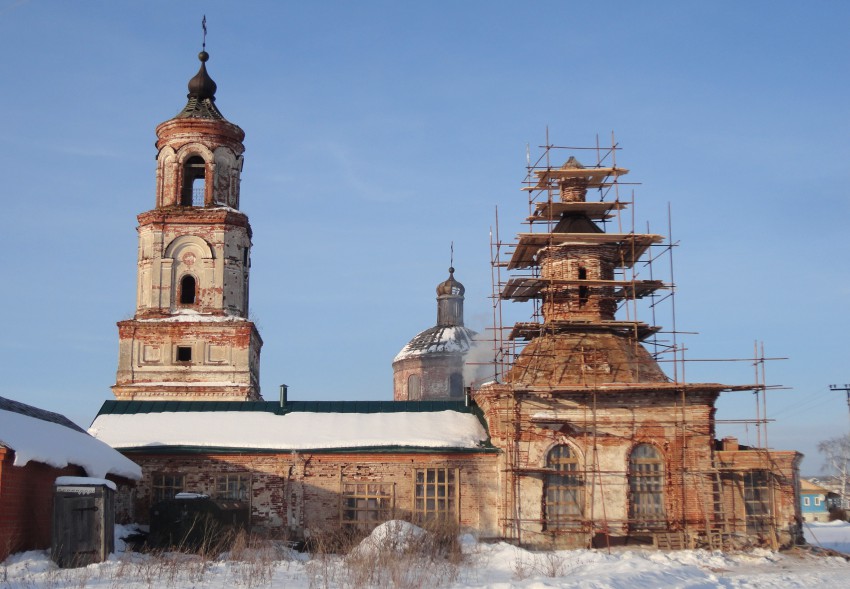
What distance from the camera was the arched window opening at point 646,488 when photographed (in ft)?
79.3

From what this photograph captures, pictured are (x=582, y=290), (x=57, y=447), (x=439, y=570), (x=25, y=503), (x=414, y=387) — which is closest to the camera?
(x=439, y=570)

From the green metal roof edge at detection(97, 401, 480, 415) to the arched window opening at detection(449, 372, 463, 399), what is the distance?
61.4 ft

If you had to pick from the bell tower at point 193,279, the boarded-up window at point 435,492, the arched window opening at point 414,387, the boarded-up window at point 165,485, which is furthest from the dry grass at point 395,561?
the arched window opening at point 414,387

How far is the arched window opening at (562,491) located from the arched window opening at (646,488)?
3.86ft

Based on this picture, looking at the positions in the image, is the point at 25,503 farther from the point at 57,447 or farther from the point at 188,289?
the point at 188,289

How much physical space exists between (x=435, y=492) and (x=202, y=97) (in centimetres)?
1597

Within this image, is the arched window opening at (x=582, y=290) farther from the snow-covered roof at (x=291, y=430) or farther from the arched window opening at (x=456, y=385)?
the arched window opening at (x=456, y=385)

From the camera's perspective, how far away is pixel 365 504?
2497 centimetres

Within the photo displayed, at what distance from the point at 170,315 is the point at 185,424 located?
6143 millimetres

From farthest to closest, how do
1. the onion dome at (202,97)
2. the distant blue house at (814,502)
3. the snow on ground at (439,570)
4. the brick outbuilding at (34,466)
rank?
1. the distant blue house at (814,502)
2. the onion dome at (202,97)
3. the brick outbuilding at (34,466)
4. the snow on ground at (439,570)

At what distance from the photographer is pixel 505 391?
24703mm

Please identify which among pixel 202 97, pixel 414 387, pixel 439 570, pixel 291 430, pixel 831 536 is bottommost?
pixel 831 536

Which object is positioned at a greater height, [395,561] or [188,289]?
[188,289]

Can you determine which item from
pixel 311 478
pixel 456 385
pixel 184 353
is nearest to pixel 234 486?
pixel 311 478
